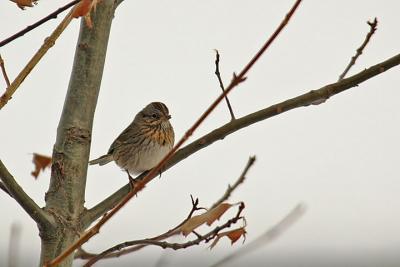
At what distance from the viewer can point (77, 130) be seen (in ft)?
6.82

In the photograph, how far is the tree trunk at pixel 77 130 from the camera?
1.93m

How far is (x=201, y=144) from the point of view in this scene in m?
1.94

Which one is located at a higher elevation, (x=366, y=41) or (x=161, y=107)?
(x=161, y=107)

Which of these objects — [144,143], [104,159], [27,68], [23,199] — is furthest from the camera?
[104,159]

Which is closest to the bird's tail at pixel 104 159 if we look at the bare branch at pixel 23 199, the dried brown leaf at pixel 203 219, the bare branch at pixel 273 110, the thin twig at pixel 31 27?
the bare branch at pixel 273 110

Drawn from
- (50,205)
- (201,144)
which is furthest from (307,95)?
(50,205)

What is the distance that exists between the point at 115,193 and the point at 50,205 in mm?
229

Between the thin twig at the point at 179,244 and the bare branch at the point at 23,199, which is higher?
the bare branch at the point at 23,199

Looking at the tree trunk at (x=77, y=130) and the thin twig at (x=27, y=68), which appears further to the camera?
the tree trunk at (x=77, y=130)

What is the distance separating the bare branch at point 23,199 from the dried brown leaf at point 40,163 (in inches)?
11.8

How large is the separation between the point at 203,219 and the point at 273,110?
45 cm

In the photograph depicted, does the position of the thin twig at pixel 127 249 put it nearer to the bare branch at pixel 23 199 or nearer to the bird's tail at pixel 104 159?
the bare branch at pixel 23 199

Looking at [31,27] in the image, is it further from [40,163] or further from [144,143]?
[144,143]

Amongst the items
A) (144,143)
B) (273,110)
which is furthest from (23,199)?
(144,143)
